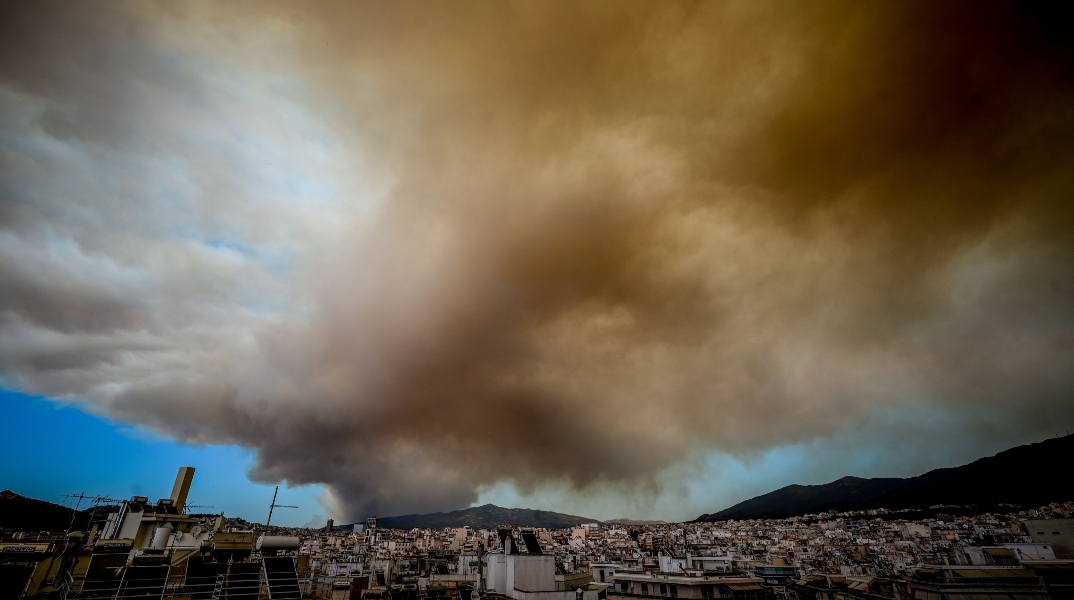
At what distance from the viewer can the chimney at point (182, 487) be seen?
3225 centimetres

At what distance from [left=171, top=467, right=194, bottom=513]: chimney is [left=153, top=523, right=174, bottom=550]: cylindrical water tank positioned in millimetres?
3369

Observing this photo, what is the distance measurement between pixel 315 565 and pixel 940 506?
234 metres

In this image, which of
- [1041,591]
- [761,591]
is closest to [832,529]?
[761,591]

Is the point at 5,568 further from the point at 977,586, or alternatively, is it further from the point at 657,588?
the point at 977,586

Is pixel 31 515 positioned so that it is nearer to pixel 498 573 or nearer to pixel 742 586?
pixel 498 573

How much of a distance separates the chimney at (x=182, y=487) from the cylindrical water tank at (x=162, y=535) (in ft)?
11.1

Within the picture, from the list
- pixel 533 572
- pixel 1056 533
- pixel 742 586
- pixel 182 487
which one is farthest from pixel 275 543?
pixel 1056 533

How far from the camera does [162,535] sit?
28312mm

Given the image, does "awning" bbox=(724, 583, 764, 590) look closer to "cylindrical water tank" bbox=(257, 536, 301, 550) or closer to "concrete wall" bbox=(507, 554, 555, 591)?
"concrete wall" bbox=(507, 554, 555, 591)

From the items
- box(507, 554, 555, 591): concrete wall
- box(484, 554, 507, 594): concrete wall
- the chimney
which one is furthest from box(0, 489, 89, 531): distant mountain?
box(507, 554, 555, 591): concrete wall

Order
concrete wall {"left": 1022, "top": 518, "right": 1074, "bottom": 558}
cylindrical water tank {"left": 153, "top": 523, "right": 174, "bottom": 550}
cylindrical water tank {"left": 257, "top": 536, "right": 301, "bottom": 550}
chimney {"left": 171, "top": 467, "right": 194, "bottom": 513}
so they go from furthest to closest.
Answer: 1. concrete wall {"left": 1022, "top": 518, "right": 1074, "bottom": 558}
2. chimney {"left": 171, "top": 467, "right": 194, "bottom": 513}
3. cylindrical water tank {"left": 153, "top": 523, "right": 174, "bottom": 550}
4. cylindrical water tank {"left": 257, "top": 536, "right": 301, "bottom": 550}

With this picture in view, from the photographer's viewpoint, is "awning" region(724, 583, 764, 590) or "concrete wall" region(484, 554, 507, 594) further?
"awning" region(724, 583, 764, 590)

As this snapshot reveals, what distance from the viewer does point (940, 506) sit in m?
182

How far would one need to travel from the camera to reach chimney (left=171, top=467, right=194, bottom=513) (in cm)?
3225
